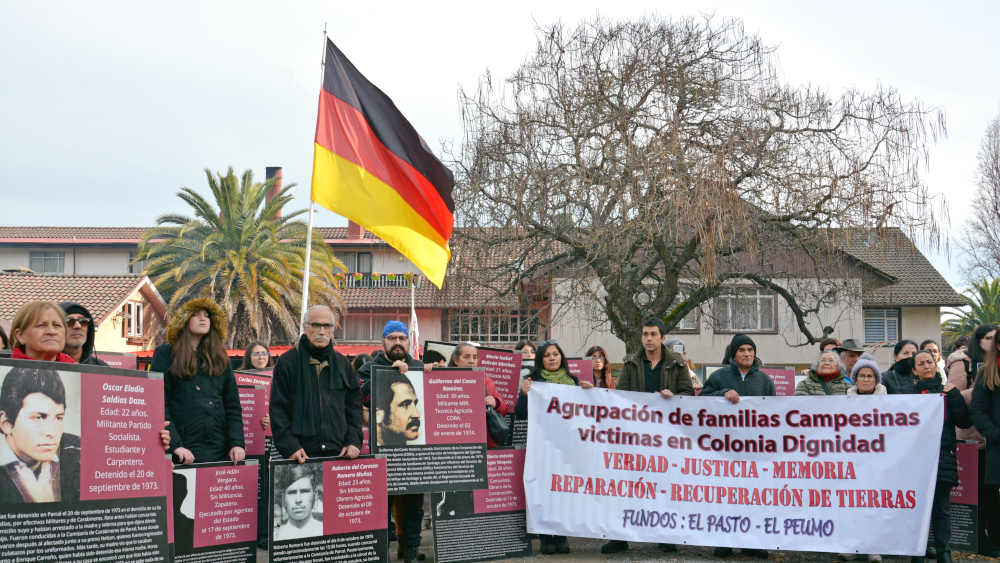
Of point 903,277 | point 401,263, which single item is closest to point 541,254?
point 903,277

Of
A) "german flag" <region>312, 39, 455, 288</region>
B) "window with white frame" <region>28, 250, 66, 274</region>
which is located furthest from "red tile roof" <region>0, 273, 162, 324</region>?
"german flag" <region>312, 39, 455, 288</region>

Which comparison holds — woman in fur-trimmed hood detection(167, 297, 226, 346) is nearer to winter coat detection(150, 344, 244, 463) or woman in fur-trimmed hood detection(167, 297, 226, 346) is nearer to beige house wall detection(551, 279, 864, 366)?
winter coat detection(150, 344, 244, 463)

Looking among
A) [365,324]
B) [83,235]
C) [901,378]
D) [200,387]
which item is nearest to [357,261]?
[365,324]

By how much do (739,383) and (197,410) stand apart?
4815 millimetres

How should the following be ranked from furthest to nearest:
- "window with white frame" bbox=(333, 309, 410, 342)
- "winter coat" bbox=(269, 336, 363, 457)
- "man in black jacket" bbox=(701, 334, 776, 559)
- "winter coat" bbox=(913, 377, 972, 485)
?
"window with white frame" bbox=(333, 309, 410, 342), "man in black jacket" bbox=(701, 334, 776, 559), "winter coat" bbox=(913, 377, 972, 485), "winter coat" bbox=(269, 336, 363, 457)

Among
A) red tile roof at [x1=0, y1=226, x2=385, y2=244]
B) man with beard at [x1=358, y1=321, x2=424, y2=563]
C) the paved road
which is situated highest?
red tile roof at [x1=0, y1=226, x2=385, y2=244]

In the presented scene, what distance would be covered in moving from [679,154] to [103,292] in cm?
3040

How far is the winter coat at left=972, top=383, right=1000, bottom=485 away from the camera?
8.00m

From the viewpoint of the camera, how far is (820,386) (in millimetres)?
9422

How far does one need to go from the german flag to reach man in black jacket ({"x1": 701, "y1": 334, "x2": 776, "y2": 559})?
10.4 feet

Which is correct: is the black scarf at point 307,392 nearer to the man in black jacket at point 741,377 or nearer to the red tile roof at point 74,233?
the man in black jacket at point 741,377

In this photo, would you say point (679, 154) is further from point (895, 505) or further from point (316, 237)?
point (316, 237)

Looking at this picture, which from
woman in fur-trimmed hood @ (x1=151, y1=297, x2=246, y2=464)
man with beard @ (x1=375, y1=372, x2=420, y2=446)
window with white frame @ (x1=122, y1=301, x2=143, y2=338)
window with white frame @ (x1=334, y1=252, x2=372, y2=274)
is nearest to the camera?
woman in fur-trimmed hood @ (x1=151, y1=297, x2=246, y2=464)

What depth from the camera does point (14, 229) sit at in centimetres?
6969
